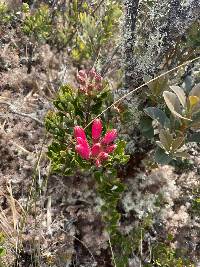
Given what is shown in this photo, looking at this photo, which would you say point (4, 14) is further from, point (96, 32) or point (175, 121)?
point (175, 121)

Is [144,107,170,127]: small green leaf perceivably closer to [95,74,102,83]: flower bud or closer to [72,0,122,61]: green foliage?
[95,74,102,83]: flower bud

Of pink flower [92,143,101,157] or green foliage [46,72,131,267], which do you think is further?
green foliage [46,72,131,267]

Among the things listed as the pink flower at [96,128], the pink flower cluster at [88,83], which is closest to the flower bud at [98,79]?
the pink flower cluster at [88,83]

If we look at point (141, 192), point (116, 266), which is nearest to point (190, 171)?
point (141, 192)

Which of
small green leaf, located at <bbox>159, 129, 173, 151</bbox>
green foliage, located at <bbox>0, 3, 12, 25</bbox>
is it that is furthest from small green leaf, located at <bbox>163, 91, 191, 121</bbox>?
green foliage, located at <bbox>0, 3, 12, 25</bbox>

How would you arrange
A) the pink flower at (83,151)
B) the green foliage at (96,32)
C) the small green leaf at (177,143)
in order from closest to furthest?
the pink flower at (83,151) < the small green leaf at (177,143) < the green foliage at (96,32)

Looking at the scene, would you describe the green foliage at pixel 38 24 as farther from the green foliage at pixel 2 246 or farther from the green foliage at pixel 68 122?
the green foliage at pixel 2 246
